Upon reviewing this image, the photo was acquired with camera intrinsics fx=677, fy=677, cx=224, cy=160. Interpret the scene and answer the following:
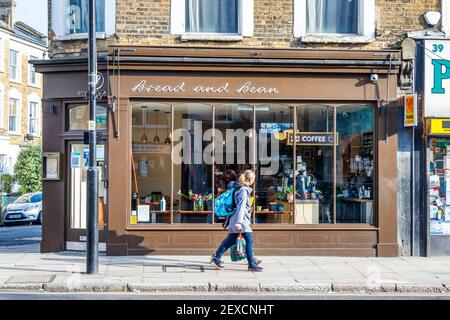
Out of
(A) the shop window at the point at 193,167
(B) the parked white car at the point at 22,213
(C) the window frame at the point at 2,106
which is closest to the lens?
(A) the shop window at the point at 193,167

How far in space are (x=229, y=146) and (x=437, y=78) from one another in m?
4.61

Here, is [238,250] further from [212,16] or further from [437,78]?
[437,78]

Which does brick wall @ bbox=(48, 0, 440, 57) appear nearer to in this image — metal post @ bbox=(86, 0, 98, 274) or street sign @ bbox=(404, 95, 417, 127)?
street sign @ bbox=(404, 95, 417, 127)

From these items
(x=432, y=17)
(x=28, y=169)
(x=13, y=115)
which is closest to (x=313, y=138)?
(x=432, y=17)

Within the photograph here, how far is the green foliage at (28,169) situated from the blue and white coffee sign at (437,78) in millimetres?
24164

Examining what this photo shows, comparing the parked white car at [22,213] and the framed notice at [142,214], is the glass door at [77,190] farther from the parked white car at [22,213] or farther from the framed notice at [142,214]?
the parked white car at [22,213]

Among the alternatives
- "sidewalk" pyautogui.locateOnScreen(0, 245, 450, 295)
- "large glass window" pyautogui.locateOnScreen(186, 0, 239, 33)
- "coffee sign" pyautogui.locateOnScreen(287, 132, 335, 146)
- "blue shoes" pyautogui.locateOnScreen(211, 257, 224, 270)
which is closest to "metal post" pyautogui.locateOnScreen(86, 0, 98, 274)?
"sidewalk" pyautogui.locateOnScreen(0, 245, 450, 295)

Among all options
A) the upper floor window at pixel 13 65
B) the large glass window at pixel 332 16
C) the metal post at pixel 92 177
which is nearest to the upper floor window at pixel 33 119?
the upper floor window at pixel 13 65

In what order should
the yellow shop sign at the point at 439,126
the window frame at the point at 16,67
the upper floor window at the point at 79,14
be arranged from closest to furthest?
the yellow shop sign at the point at 439,126 < the upper floor window at the point at 79,14 < the window frame at the point at 16,67

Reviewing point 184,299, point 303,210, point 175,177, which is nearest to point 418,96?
point 303,210

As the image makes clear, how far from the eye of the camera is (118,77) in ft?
45.3

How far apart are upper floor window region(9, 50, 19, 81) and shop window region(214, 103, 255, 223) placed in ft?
80.4

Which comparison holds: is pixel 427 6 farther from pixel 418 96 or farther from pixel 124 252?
pixel 124 252

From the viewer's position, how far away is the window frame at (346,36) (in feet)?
46.5
